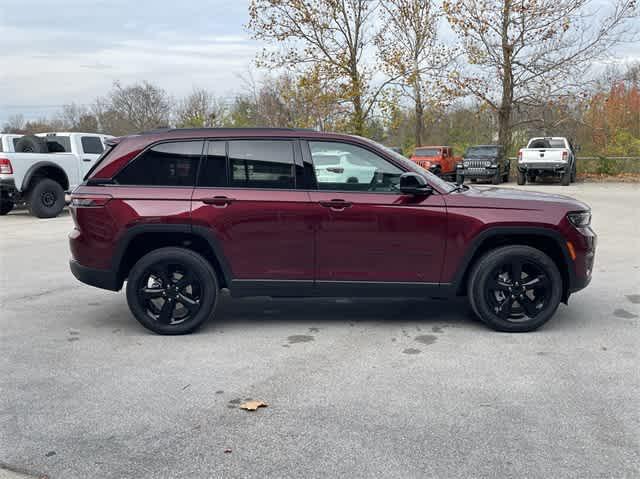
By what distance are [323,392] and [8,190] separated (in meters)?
13.3

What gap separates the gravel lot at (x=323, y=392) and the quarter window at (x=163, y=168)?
1.35 meters

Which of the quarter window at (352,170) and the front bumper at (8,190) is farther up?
the quarter window at (352,170)

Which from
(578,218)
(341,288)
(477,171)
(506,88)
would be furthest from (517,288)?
(506,88)

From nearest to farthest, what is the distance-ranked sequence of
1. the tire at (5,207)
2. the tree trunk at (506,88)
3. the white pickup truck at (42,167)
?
the white pickup truck at (42,167), the tire at (5,207), the tree trunk at (506,88)

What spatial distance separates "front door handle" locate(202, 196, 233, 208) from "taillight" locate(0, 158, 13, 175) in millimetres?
10969

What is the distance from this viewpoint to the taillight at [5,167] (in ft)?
47.6

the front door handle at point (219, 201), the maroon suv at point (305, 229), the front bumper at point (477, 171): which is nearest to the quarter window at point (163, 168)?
the maroon suv at point (305, 229)

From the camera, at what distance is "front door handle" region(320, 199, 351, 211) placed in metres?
5.43

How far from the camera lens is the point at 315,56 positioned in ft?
102

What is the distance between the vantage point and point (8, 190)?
1516cm

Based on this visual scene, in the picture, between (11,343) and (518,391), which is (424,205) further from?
(11,343)

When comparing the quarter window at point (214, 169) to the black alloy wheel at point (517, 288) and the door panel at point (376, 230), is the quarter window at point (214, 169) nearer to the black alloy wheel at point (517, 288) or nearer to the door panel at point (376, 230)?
the door panel at point (376, 230)

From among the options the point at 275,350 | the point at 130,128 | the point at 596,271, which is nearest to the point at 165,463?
the point at 275,350

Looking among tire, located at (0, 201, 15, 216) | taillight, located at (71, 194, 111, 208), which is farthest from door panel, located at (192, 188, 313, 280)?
tire, located at (0, 201, 15, 216)
